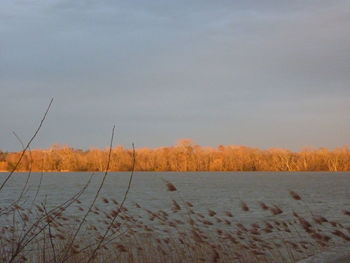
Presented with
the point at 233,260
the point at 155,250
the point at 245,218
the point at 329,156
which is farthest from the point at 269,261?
the point at 329,156

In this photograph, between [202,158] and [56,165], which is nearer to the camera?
[202,158]

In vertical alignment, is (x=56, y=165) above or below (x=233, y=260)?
above

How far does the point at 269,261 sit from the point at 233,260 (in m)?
0.62

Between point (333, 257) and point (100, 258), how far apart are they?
745 centimetres

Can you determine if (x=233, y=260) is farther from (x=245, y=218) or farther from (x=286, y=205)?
(x=286, y=205)

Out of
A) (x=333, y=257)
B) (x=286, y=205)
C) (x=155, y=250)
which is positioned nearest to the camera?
(x=333, y=257)

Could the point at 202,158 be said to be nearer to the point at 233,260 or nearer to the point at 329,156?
the point at 329,156

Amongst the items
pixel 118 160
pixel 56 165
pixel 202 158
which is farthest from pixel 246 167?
pixel 56 165

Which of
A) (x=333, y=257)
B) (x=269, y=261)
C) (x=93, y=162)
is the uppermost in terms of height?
(x=93, y=162)

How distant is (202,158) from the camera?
77312 millimetres

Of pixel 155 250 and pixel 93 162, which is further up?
pixel 93 162

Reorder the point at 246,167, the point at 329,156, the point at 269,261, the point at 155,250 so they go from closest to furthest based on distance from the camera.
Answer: the point at 269,261 < the point at 155,250 < the point at 329,156 < the point at 246,167

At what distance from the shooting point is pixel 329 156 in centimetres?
7112

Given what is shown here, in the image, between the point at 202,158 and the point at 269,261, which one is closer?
the point at 269,261
